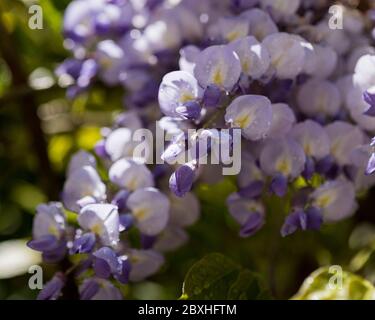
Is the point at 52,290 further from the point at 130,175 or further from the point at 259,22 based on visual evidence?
the point at 259,22

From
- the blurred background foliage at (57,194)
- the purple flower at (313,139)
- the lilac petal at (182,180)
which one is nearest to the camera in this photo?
the lilac petal at (182,180)

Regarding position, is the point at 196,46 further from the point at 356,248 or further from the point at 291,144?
the point at 356,248

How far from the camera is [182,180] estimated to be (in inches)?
30.7

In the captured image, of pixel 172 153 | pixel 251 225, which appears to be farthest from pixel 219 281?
pixel 172 153

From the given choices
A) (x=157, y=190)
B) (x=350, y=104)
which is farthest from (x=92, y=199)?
(x=350, y=104)

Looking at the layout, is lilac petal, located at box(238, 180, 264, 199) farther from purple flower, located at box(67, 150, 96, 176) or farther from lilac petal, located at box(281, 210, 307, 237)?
purple flower, located at box(67, 150, 96, 176)

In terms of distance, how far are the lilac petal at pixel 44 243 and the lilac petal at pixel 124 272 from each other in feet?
0.26

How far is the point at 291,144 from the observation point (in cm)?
88

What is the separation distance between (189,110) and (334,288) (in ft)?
1.02

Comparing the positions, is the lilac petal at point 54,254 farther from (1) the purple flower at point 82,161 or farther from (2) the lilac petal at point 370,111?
(2) the lilac petal at point 370,111

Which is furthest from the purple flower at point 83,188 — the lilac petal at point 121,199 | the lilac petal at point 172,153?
the lilac petal at point 172,153

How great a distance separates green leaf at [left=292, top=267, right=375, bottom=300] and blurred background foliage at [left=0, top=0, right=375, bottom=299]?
0.30ft

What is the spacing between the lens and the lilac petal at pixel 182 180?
778 mm
